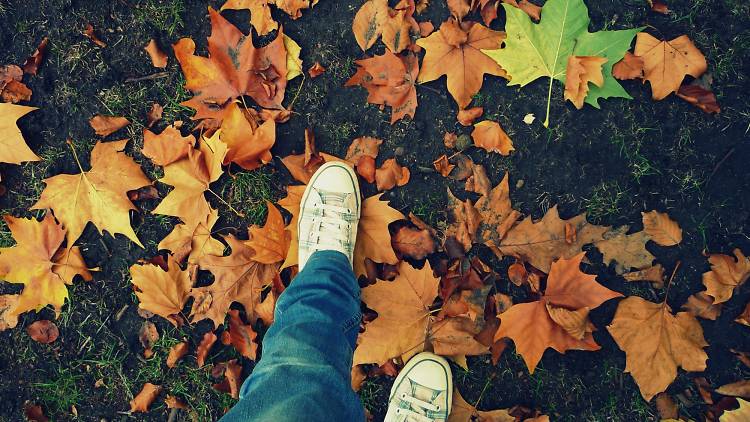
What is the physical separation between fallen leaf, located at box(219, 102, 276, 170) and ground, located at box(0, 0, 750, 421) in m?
0.07

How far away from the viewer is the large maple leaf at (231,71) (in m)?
1.79

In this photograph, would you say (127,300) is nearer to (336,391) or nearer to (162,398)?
(162,398)

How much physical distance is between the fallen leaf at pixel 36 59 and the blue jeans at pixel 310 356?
54.5 inches

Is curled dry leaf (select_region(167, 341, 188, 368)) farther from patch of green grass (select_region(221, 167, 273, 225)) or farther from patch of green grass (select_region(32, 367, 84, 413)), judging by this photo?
patch of green grass (select_region(221, 167, 273, 225))

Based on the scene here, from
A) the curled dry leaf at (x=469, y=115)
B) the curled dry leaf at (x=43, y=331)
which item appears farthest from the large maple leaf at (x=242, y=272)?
the curled dry leaf at (x=469, y=115)

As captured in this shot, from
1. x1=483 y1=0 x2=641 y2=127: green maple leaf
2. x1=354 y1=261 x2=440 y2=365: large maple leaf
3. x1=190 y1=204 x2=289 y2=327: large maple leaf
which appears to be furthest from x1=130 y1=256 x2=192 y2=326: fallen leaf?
x1=483 y1=0 x2=641 y2=127: green maple leaf

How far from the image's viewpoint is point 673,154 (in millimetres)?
1758

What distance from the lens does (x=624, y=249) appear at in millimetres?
Result: 1748

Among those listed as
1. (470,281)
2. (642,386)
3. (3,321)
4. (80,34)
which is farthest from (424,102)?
(3,321)

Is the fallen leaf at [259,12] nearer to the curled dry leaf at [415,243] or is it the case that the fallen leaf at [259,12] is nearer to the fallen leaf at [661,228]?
the curled dry leaf at [415,243]

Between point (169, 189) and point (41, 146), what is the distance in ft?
1.85

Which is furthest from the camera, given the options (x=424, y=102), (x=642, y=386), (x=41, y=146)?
(x=41, y=146)

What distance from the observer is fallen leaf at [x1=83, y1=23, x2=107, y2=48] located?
190 cm

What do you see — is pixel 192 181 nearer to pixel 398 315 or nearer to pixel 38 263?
pixel 38 263
